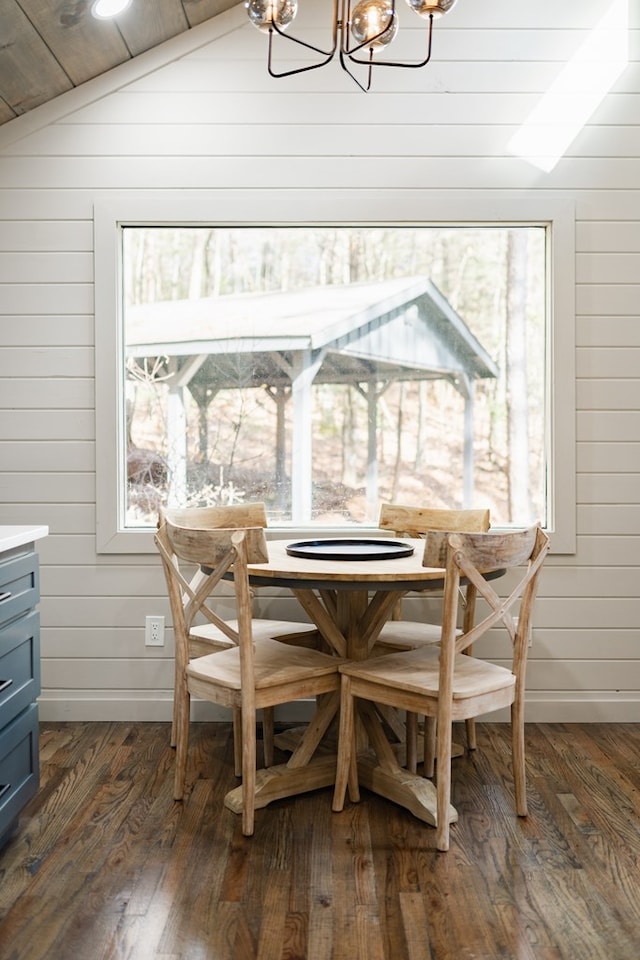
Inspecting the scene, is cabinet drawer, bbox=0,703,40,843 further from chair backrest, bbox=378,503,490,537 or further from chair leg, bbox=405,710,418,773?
chair backrest, bbox=378,503,490,537

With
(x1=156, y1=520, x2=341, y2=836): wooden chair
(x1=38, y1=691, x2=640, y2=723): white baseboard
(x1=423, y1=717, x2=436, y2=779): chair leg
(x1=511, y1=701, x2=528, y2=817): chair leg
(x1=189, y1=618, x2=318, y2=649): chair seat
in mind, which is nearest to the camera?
(x1=156, y1=520, x2=341, y2=836): wooden chair

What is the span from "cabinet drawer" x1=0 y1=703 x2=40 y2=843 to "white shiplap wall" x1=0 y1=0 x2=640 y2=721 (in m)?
1.12

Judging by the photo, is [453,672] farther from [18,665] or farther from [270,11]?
[270,11]

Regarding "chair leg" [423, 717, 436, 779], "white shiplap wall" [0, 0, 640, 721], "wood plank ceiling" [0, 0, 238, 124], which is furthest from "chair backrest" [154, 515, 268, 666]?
"wood plank ceiling" [0, 0, 238, 124]

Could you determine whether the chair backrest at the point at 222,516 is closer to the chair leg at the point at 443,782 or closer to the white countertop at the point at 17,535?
the white countertop at the point at 17,535

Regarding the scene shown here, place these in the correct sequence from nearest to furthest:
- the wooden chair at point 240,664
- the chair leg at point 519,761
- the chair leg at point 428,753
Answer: the wooden chair at point 240,664 → the chair leg at point 519,761 → the chair leg at point 428,753

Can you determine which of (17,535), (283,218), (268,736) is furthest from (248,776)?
(283,218)

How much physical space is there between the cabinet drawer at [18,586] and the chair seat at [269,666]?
57 cm

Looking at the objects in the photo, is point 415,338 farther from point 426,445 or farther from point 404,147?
point 404,147

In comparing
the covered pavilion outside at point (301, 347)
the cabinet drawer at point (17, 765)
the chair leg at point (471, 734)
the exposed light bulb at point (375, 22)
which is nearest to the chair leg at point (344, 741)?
the chair leg at point (471, 734)

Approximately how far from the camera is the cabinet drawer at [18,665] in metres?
2.29

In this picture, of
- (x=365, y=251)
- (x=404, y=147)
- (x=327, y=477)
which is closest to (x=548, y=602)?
(x=327, y=477)

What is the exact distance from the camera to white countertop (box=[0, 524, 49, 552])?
7.33 feet

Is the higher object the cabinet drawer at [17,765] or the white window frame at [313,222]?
the white window frame at [313,222]
